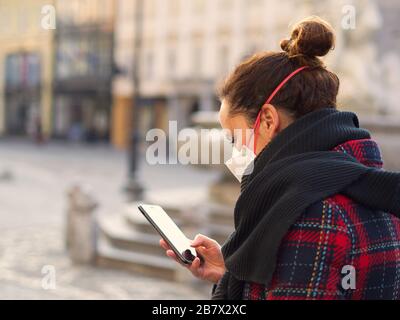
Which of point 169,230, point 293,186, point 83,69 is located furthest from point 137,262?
point 83,69

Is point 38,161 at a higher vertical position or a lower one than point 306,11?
lower

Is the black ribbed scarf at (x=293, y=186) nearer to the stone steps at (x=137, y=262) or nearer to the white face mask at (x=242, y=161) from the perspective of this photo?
the white face mask at (x=242, y=161)

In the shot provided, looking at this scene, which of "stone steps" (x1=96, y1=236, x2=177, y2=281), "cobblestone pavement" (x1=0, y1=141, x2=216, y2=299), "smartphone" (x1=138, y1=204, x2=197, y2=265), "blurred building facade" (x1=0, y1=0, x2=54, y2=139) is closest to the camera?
"smartphone" (x1=138, y1=204, x2=197, y2=265)

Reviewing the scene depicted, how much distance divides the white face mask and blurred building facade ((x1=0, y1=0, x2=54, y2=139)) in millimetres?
39826

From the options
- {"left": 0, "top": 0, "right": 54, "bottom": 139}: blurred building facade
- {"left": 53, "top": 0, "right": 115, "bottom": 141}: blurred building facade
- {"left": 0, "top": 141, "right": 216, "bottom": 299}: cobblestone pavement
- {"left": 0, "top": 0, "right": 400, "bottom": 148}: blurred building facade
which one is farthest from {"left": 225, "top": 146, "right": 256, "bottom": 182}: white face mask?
{"left": 0, "top": 0, "right": 54, "bottom": 139}: blurred building facade

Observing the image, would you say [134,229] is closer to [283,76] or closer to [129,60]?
[283,76]

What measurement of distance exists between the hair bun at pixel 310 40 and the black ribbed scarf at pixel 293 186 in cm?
18

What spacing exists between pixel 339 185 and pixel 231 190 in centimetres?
756

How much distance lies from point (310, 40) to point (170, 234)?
2.34 ft

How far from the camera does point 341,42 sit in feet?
32.1

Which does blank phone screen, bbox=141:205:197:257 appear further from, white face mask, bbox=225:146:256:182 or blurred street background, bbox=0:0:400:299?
blurred street background, bbox=0:0:400:299

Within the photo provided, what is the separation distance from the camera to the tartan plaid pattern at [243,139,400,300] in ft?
5.06

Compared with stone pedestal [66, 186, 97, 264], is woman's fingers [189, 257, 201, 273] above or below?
above
